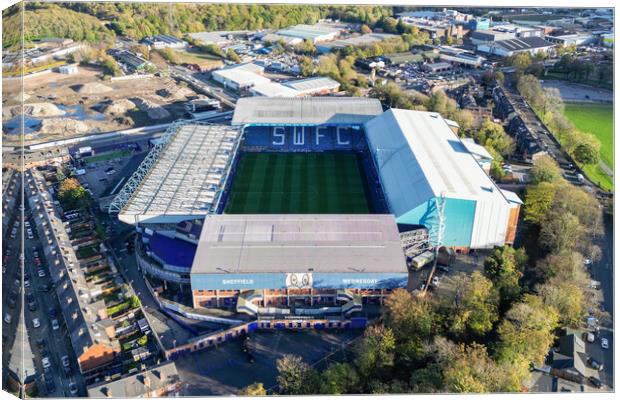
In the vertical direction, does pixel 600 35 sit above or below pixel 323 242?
above

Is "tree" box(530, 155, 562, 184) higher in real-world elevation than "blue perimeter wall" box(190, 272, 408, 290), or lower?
higher

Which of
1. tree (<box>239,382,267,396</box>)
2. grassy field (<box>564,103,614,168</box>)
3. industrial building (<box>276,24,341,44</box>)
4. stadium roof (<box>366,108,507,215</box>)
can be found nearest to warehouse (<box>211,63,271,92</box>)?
industrial building (<box>276,24,341,44</box>)

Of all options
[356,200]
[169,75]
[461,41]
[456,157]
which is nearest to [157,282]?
[356,200]

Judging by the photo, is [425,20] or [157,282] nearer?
[157,282]

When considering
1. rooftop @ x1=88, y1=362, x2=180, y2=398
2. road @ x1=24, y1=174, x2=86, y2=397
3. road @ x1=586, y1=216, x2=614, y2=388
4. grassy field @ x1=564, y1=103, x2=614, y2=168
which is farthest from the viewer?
grassy field @ x1=564, y1=103, x2=614, y2=168

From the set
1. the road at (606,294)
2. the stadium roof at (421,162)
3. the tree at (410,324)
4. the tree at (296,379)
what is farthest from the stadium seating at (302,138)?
the tree at (296,379)

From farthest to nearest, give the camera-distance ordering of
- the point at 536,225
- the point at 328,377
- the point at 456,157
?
the point at 456,157 → the point at 536,225 → the point at 328,377

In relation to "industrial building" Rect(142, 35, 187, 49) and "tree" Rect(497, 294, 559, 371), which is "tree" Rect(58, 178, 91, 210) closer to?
"tree" Rect(497, 294, 559, 371)

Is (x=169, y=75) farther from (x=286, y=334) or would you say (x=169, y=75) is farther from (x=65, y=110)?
(x=286, y=334)
